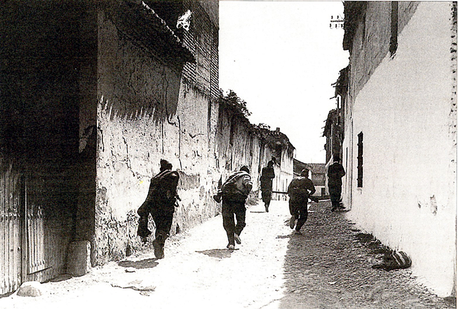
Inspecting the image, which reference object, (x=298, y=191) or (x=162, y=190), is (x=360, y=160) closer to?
(x=298, y=191)

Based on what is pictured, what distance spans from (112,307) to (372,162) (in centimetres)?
508

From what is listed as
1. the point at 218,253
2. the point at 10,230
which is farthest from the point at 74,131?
the point at 218,253

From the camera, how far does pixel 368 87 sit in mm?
8414

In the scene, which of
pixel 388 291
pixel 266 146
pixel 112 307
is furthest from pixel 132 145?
pixel 266 146

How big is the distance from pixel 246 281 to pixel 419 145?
2442 millimetres

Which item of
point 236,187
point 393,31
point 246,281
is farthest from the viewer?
point 236,187

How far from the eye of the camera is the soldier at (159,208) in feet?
19.5

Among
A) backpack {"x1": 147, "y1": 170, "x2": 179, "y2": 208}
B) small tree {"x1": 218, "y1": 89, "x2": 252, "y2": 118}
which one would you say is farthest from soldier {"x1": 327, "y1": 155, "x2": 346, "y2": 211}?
backpack {"x1": 147, "y1": 170, "x2": 179, "y2": 208}

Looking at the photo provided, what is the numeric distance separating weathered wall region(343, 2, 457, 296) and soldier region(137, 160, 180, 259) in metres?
3.06

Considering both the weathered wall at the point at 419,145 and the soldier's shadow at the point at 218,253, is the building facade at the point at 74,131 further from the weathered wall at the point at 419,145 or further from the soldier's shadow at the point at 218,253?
the weathered wall at the point at 419,145

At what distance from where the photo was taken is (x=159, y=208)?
19.7ft

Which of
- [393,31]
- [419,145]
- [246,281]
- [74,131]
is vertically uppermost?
[393,31]

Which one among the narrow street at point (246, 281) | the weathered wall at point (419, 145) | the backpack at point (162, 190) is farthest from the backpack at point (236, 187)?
the weathered wall at point (419, 145)

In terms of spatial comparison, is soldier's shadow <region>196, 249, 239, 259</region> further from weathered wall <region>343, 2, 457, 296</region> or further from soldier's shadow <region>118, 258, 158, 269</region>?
weathered wall <region>343, 2, 457, 296</region>
